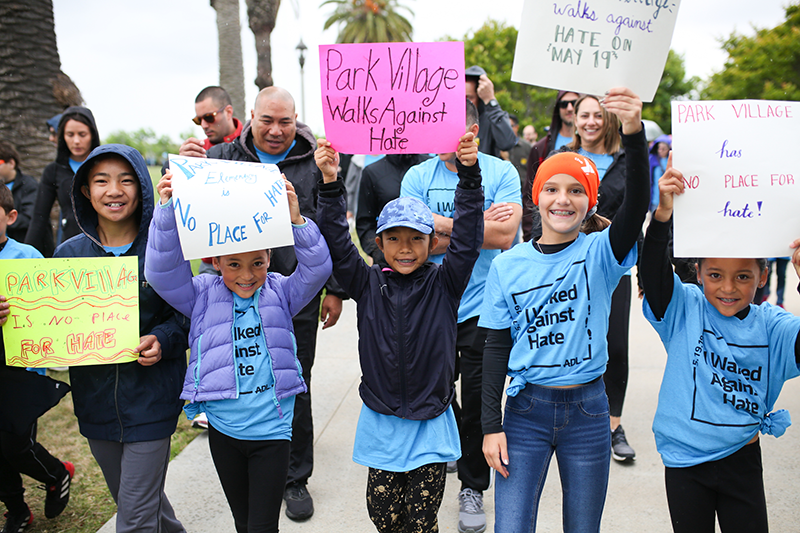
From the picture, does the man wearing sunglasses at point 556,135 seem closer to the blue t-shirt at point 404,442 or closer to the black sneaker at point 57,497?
the blue t-shirt at point 404,442

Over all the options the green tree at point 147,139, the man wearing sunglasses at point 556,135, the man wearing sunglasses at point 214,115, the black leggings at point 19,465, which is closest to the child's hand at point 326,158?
the black leggings at point 19,465

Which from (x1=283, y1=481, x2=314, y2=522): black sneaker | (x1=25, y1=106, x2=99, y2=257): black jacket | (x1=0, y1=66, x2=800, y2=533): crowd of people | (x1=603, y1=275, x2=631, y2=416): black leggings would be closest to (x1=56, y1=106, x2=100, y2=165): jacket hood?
(x1=25, y1=106, x2=99, y2=257): black jacket

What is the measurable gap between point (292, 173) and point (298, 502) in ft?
6.02

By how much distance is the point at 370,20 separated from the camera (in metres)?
34.0

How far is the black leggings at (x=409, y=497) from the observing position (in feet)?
8.20

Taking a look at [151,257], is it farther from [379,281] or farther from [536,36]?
[536,36]

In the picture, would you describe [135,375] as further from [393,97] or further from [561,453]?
[561,453]

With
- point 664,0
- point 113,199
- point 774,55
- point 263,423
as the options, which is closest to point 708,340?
point 664,0

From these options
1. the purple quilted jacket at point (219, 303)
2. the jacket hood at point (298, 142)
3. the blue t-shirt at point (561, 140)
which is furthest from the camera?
the blue t-shirt at point (561, 140)

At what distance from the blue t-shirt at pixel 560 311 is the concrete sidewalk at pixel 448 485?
1.32m

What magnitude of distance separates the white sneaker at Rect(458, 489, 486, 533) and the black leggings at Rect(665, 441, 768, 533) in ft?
3.69

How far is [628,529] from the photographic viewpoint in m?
3.10

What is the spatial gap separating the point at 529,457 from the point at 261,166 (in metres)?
1.58

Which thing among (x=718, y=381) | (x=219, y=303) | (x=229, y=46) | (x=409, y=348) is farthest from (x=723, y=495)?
(x=229, y=46)
